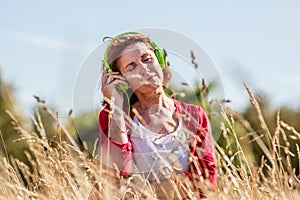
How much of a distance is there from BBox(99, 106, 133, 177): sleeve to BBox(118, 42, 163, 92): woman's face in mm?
201

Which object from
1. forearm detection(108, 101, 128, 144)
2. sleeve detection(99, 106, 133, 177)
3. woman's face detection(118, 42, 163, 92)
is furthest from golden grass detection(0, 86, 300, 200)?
woman's face detection(118, 42, 163, 92)

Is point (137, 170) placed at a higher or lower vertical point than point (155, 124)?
lower

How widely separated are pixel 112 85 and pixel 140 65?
152 millimetres

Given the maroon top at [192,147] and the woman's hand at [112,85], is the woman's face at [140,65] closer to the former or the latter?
the woman's hand at [112,85]

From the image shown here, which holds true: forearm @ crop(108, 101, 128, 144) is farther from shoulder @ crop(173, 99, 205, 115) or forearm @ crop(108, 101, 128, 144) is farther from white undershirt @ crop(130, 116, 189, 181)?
shoulder @ crop(173, 99, 205, 115)

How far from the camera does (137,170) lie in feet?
8.71

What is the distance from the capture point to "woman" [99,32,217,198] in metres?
2.51

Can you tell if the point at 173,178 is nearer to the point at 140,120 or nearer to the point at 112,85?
the point at 140,120

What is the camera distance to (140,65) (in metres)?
2.50

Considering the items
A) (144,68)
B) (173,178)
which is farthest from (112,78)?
(173,178)

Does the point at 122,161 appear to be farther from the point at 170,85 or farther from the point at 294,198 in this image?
the point at 294,198

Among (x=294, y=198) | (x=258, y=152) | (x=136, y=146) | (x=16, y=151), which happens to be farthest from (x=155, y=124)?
(x=16, y=151)

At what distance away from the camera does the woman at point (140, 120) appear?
2512mm

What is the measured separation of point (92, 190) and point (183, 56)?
73 cm
